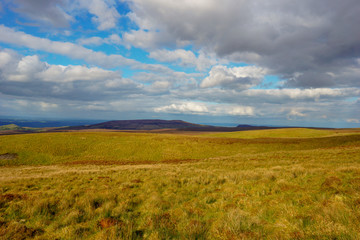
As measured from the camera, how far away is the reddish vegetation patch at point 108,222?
6287mm

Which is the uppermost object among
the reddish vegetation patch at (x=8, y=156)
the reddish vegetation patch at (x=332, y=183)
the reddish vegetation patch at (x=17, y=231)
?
the reddish vegetation patch at (x=332, y=183)

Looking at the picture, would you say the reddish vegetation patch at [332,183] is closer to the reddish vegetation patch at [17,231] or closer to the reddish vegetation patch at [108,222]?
the reddish vegetation patch at [108,222]

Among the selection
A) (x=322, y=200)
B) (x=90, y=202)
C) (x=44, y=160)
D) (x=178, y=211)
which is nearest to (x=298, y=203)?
(x=322, y=200)

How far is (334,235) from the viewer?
4.68m

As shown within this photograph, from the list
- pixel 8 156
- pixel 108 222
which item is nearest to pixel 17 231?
pixel 108 222

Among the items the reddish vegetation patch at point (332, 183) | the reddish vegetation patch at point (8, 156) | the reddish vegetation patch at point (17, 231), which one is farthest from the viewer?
the reddish vegetation patch at point (8, 156)

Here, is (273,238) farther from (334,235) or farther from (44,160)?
(44,160)

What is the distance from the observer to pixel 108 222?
21.3ft

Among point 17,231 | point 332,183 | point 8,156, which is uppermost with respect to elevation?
point 332,183

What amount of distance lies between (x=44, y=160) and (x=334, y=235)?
47060 mm

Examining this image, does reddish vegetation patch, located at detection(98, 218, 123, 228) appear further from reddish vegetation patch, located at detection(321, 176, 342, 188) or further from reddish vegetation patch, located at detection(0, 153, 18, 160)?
reddish vegetation patch, located at detection(0, 153, 18, 160)

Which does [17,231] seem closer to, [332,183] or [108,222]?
[108,222]

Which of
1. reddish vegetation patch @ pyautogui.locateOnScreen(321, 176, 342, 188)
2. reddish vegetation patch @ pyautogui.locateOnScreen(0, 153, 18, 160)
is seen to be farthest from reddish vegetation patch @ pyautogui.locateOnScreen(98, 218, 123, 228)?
reddish vegetation patch @ pyautogui.locateOnScreen(0, 153, 18, 160)

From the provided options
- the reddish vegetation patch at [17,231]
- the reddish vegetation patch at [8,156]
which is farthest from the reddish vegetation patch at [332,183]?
the reddish vegetation patch at [8,156]
